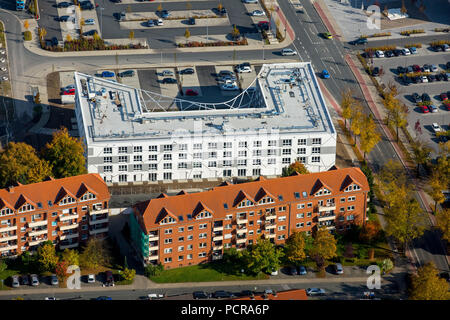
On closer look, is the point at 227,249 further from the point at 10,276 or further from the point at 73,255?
the point at 10,276

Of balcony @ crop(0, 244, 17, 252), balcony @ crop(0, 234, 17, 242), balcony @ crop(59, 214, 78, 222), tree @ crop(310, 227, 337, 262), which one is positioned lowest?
tree @ crop(310, 227, 337, 262)

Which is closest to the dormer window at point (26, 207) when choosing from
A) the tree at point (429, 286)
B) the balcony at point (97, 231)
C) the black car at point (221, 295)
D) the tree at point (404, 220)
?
the balcony at point (97, 231)

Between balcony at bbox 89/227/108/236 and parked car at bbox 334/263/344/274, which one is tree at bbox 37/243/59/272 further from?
parked car at bbox 334/263/344/274

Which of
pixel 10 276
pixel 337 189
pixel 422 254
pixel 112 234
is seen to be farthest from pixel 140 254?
pixel 422 254

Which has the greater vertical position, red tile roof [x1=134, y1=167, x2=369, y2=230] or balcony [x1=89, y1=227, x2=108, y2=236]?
red tile roof [x1=134, y1=167, x2=369, y2=230]

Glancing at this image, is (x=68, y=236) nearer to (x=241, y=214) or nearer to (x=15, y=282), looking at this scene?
(x=15, y=282)

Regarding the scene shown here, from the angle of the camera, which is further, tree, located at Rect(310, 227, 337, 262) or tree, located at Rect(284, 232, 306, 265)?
tree, located at Rect(284, 232, 306, 265)

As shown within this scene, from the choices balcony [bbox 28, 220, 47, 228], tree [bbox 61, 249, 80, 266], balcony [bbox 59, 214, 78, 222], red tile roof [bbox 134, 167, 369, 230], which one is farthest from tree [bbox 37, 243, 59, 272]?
red tile roof [bbox 134, 167, 369, 230]
